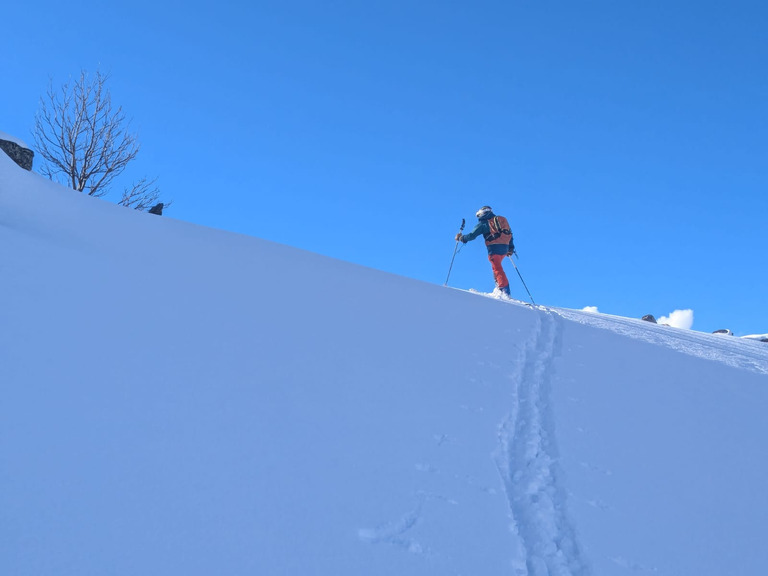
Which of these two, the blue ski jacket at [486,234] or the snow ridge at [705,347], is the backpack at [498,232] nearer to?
the blue ski jacket at [486,234]

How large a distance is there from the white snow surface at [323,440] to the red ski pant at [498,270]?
4.77 m

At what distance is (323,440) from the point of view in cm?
366

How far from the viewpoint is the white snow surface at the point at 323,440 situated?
270 cm

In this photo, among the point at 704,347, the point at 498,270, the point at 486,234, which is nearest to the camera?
the point at 704,347

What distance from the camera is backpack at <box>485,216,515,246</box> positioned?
1195cm

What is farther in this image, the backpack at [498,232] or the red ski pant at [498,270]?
the backpack at [498,232]

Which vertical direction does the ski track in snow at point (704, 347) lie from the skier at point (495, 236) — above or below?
below

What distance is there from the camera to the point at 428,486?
11.3 ft

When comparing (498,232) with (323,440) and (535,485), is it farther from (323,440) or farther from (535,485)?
(323,440)

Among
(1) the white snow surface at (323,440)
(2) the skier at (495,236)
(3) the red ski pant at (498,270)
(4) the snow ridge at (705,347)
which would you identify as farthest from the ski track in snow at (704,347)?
(2) the skier at (495,236)

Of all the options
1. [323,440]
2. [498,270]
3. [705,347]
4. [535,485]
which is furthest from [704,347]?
[323,440]

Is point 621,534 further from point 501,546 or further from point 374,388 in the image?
point 374,388

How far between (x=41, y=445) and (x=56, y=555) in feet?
2.58

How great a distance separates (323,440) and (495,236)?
9016 mm
